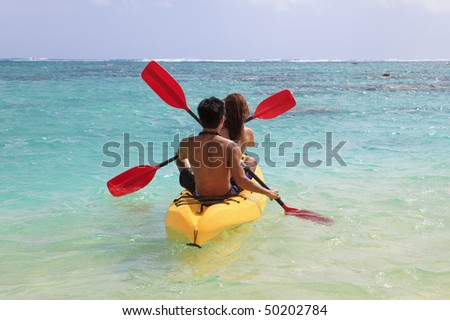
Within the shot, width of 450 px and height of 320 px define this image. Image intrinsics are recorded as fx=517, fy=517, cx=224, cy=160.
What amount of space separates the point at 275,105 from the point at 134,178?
1834mm

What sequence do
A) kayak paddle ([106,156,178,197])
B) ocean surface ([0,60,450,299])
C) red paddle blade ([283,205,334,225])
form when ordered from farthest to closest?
kayak paddle ([106,156,178,197]) < red paddle blade ([283,205,334,225]) < ocean surface ([0,60,450,299])

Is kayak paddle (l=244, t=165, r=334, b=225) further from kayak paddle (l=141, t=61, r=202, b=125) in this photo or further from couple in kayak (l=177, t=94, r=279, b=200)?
kayak paddle (l=141, t=61, r=202, b=125)

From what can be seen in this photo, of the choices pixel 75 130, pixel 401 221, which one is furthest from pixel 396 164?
pixel 75 130

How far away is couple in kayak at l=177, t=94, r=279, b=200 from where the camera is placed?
3943mm

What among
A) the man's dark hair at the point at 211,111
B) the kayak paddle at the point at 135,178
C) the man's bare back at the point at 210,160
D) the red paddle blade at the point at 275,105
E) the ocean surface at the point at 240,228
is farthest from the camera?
the red paddle blade at the point at 275,105

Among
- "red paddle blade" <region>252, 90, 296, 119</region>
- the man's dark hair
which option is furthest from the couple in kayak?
"red paddle blade" <region>252, 90, 296, 119</region>

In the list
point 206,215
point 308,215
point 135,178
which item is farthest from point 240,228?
point 135,178

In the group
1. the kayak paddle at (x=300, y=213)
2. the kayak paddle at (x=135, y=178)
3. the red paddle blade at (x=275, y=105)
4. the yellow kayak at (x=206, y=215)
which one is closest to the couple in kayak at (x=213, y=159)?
the yellow kayak at (x=206, y=215)

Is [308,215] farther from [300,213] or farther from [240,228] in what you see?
[240,228]

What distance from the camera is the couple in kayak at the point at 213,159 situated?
3.94 m

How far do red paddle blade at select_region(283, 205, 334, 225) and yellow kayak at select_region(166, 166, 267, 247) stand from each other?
589 millimetres

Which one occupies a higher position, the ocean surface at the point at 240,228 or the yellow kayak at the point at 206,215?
the yellow kayak at the point at 206,215

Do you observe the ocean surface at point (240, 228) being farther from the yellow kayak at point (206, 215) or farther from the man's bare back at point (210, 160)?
the man's bare back at point (210, 160)
